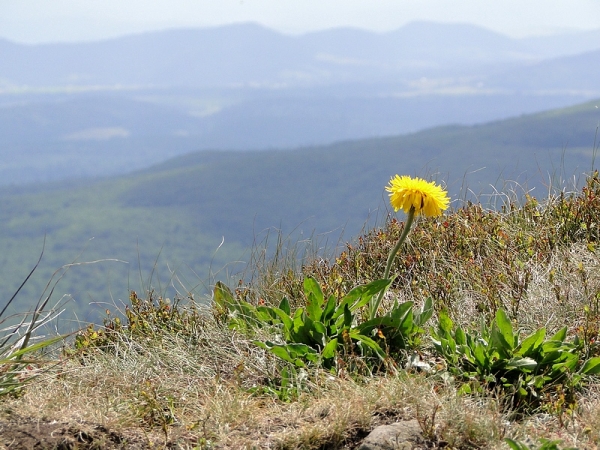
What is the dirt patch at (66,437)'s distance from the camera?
2.35m

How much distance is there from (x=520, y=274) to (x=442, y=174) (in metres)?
2.06

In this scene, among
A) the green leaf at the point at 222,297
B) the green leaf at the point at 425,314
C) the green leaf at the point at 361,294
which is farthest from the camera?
the green leaf at the point at 222,297

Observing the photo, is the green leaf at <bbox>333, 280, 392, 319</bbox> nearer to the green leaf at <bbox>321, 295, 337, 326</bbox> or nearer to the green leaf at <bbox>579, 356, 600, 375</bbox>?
the green leaf at <bbox>321, 295, 337, 326</bbox>

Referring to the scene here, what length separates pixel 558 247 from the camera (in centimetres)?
Answer: 421

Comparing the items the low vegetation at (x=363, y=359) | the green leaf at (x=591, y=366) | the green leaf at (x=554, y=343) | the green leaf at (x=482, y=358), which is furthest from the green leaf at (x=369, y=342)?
the green leaf at (x=591, y=366)

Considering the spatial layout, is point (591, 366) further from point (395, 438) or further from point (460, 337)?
point (395, 438)

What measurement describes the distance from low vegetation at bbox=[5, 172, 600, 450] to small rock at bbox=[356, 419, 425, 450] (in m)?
0.05

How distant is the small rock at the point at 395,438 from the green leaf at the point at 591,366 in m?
0.90

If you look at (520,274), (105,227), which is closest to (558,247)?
(520,274)

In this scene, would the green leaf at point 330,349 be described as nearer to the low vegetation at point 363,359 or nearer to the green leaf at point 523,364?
the low vegetation at point 363,359

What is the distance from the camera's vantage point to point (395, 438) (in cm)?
230

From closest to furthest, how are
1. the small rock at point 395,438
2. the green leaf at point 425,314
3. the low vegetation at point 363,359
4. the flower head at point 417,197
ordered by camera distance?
the small rock at point 395,438 < the low vegetation at point 363,359 < the flower head at point 417,197 < the green leaf at point 425,314

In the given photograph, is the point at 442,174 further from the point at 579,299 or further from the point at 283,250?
the point at 579,299

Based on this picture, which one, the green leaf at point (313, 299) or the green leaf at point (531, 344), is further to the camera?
the green leaf at point (313, 299)
